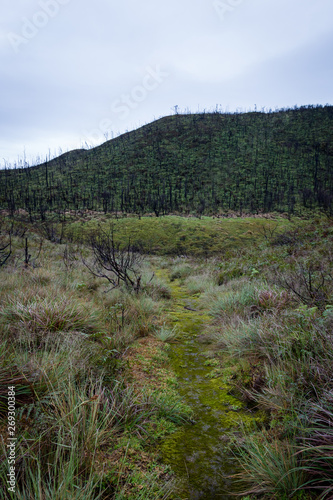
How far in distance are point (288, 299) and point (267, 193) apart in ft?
170

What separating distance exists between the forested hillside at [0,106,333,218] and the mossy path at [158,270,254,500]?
123ft

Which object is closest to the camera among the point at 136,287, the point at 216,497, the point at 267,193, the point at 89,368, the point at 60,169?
the point at 216,497

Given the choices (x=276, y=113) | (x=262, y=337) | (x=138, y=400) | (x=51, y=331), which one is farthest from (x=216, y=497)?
(x=276, y=113)

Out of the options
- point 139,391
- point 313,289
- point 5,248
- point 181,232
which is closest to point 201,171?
point 181,232

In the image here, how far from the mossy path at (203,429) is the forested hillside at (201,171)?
3752 cm

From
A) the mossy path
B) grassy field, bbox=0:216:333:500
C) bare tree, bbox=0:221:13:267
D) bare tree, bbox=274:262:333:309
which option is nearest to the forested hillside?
bare tree, bbox=0:221:13:267

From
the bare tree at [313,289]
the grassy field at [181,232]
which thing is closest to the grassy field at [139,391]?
the bare tree at [313,289]

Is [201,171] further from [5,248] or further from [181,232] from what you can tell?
[5,248]

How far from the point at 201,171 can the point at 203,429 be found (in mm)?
63905

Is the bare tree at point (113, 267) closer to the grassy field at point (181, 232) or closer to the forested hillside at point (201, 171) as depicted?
the grassy field at point (181, 232)

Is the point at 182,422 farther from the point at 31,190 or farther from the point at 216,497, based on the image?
the point at 31,190

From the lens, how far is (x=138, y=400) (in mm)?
2221

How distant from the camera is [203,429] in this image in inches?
80.3

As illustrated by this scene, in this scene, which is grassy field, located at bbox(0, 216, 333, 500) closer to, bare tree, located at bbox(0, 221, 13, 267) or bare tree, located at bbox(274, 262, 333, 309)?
bare tree, located at bbox(274, 262, 333, 309)
